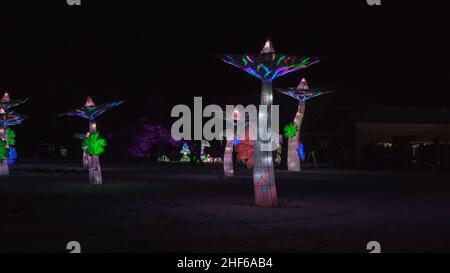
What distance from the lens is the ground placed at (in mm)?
10930

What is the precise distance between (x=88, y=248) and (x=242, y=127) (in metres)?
28.3

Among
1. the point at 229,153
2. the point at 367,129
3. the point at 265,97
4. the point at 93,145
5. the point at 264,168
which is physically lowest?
the point at 264,168

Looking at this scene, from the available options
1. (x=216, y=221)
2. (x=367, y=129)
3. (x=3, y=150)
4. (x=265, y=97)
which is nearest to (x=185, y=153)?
(x=367, y=129)

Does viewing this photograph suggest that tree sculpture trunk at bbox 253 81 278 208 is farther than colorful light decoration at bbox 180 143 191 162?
No

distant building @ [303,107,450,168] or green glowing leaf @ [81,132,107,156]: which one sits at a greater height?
distant building @ [303,107,450,168]

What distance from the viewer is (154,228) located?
42.7ft

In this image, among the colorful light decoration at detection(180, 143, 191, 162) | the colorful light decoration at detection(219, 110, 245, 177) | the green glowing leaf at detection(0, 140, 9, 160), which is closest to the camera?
the green glowing leaf at detection(0, 140, 9, 160)

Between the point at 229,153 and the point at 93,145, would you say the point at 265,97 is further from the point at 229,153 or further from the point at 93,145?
the point at 229,153

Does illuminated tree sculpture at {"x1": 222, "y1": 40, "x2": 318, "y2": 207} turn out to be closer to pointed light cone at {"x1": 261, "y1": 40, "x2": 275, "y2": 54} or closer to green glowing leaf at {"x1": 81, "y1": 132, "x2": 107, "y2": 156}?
pointed light cone at {"x1": 261, "y1": 40, "x2": 275, "y2": 54}

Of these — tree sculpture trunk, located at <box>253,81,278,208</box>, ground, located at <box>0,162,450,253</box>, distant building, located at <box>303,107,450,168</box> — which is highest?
distant building, located at <box>303,107,450,168</box>

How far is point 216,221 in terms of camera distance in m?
14.3

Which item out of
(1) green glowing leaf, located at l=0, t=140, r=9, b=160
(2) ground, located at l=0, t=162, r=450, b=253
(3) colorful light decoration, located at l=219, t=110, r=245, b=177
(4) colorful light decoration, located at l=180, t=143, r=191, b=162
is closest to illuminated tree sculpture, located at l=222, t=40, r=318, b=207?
(2) ground, located at l=0, t=162, r=450, b=253

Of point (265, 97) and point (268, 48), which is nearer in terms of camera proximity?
point (265, 97)
